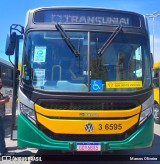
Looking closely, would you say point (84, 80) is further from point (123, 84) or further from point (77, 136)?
point (77, 136)

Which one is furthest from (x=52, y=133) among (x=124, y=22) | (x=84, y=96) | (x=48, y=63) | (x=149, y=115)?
(x=124, y=22)

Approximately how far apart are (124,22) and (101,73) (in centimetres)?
121

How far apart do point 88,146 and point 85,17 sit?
2546 mm

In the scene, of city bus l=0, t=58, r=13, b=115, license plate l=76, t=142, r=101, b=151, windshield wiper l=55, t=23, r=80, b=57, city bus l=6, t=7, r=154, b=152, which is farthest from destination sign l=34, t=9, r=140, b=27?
city bus l=0, t=58, r=13, b=115

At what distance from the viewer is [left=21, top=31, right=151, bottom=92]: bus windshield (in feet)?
22.7

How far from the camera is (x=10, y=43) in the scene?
7.57m

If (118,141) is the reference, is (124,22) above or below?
above

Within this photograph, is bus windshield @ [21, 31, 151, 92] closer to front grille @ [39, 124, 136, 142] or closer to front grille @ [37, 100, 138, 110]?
front grille @ [37, 100, 138, 110]

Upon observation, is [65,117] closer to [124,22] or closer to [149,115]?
[149,115]

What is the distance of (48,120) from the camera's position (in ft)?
21.8

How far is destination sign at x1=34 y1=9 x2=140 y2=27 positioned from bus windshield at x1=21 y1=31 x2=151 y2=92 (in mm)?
275

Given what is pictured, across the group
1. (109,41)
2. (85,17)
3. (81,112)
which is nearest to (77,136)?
→ (81,112)

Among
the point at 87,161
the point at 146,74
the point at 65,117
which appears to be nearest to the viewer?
the point at 65,117

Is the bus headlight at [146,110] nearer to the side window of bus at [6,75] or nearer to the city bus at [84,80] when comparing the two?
the city bus at [84,80]
